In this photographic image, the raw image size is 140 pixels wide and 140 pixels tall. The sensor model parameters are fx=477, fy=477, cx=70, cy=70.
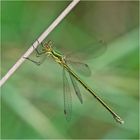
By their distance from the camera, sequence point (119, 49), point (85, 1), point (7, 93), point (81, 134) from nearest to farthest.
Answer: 1. point (7, 93)
2. point (119, 49)
3. point (81, 134)
4. point (85, 1)

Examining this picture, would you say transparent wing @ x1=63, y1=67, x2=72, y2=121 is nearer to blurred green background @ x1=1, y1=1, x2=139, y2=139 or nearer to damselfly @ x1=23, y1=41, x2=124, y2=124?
damselfly @ x1=23, y1=41, x2=124, y2=124

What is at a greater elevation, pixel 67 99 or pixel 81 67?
pixel 81 67

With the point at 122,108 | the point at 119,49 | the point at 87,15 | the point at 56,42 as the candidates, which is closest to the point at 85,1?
the point at 87,15

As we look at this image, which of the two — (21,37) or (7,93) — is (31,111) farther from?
(21,37)

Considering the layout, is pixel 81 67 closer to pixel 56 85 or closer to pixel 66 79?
pixel 66 79

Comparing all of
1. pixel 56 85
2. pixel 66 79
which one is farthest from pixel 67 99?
pixel 56 85

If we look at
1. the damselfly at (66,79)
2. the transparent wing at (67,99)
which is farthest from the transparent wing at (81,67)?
the transparent wing at (67,99)

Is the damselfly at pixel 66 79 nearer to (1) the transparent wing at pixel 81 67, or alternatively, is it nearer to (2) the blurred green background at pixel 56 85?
(1) the transparent wing at pixel 81 67

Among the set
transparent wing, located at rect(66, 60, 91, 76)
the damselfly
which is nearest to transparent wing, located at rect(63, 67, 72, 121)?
the damselfly

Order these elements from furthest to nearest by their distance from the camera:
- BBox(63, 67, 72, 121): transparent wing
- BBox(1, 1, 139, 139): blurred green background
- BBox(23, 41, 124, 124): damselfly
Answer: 1. BBox(1, 1, 139, 139): blurred green background
2. BBox(63, 67, 72, 121): transparent wing
3. BBox(23, 41, 124, 124): damselfly
